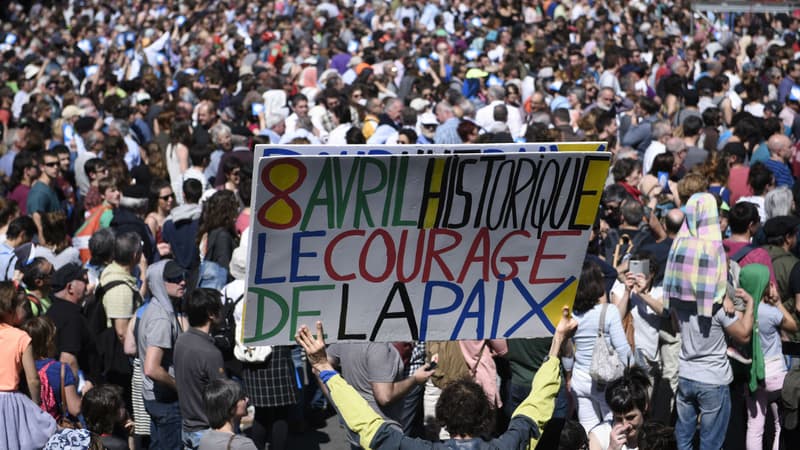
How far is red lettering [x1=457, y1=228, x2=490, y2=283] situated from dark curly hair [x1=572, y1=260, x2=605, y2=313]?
6.71ft

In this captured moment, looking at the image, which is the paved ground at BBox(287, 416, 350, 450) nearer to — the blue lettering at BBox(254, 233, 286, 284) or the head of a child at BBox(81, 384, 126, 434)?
the head of a child at BBox(81, 384, 126, 434)

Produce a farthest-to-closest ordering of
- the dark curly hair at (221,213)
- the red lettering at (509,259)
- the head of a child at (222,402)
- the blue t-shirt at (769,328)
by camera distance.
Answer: the dark curly hair at (221,213), the blue t-shirt at (769,328), the head of a child at (222,402), the red lettering at (509,259)

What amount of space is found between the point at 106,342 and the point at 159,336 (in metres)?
0.84

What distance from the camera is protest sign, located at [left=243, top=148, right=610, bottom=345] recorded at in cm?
421

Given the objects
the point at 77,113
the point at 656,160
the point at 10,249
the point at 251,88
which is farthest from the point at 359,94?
the point at 10,249

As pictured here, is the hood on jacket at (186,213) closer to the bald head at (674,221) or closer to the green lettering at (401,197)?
the bald head at (674,221)

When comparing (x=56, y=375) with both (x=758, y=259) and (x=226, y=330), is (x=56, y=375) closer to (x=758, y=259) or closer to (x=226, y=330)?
(x=226, y=330)

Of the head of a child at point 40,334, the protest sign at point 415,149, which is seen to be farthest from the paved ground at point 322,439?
the protest sign at point 415,149

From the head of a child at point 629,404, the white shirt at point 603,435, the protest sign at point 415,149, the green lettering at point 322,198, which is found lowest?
the white shirt at point 603,435

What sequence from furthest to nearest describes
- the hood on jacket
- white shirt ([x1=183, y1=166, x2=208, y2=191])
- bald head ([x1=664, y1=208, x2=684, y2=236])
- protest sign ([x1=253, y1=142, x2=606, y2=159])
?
white shirt ([x1=183, y1=166, x2=208, y2=191])
the hood on jacket
bald head ([x1=664, y1=208, x2=684, y2=236])
protest sign ([x1=253, y1=142, x2=606, y2=159])

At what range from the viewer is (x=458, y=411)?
432 cm

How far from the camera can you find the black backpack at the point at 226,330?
6.65m

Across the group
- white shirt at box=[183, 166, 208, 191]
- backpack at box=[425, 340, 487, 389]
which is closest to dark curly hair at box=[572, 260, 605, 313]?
backpack at box=[425, 340, 487, 389]

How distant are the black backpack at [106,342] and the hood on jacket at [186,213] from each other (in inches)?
68.5
